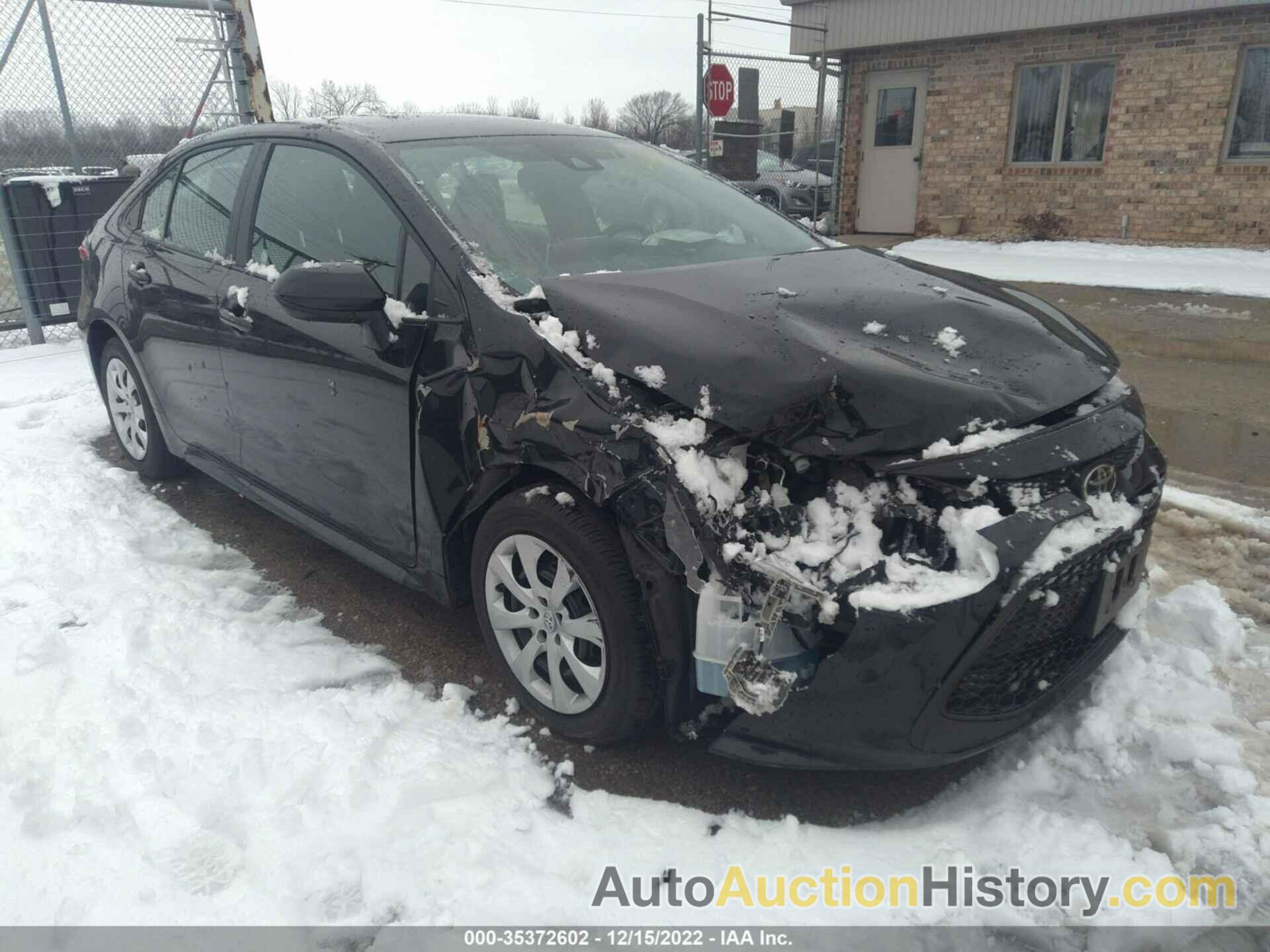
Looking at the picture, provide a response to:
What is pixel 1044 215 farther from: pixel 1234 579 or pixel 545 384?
pixel 545 384

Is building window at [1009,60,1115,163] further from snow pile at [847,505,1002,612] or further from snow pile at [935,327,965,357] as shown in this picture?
snow pile at [847,505,1002,612]

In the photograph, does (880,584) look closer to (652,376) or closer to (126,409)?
(652,376)

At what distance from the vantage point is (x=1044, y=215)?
12172 millimetres

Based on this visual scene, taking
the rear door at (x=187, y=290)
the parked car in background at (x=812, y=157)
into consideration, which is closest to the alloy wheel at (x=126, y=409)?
the rear door at (x=187, y=290)

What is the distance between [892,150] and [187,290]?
1207cm

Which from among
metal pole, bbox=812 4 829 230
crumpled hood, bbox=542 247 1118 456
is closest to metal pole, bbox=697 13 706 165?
metal pole, bbox=812 4 829 230

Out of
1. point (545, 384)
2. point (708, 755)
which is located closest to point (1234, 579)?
point (708, 755)

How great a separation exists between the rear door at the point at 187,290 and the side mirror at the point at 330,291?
1149 mm

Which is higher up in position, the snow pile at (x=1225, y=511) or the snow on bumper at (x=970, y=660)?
the snow on bumper at (x=970, y=660)

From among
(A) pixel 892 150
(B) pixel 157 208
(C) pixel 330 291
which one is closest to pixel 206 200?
(B) pixel 157 208

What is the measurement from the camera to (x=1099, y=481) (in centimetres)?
215

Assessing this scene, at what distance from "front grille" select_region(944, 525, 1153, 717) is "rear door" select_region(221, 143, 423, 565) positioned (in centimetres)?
172

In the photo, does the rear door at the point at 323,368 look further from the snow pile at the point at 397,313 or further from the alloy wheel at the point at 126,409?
the alloy wheel at the point at 126,409

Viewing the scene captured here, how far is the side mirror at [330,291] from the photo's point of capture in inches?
99.7
